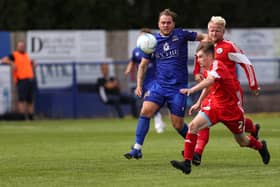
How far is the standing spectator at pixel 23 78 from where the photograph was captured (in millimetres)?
26016

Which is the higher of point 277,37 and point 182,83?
point 182,83

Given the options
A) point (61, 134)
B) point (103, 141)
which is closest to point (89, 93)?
point (61, 134)

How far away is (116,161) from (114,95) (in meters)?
14.1

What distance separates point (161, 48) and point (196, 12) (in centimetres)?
1958

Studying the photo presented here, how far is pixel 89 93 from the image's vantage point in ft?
91.5

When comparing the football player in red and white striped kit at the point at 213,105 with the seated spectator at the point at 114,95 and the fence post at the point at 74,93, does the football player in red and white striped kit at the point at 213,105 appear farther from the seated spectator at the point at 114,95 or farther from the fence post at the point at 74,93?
the fence post at the point at 74,93

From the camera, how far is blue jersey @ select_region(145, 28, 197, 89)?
13.8m

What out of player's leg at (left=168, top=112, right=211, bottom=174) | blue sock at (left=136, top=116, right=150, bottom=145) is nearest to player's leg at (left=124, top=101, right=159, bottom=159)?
blue sock at (left=136, top=116, right=150, bottom=145)

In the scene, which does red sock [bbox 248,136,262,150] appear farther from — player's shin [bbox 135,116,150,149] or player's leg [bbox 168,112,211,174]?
player's shin [bbox 135,116,150,149]

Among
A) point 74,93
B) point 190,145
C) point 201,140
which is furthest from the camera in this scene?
point 74,93

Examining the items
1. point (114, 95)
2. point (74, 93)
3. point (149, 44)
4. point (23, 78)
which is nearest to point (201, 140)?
point (149, 44)

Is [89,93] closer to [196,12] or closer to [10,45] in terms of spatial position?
[10,45]

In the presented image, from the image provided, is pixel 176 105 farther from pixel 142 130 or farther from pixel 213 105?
pixel 213 105

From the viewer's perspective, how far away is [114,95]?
27.7 metres
